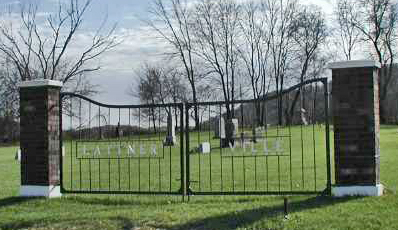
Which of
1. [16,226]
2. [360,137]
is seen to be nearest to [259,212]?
[360,137]

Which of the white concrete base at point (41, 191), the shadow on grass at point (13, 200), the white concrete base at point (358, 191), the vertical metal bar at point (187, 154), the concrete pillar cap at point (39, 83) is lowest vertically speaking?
the shadow on grass at point (13, 200)

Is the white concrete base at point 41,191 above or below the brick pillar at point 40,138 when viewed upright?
below

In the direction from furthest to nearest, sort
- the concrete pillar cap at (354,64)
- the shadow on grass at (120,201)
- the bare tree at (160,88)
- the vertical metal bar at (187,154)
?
the bare tree at (160,88) < the vertical metal bar at (187,154) < the shadow on grass at (120,201) < the concrete pillar cap at (354,64)

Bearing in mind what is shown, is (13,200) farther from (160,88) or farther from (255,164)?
(160,88)

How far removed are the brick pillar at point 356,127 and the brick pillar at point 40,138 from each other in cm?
477

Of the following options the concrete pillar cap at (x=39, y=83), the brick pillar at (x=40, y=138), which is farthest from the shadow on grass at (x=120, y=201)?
the concrete pillar cap at (x=39, y=83)

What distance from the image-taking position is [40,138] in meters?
9.78

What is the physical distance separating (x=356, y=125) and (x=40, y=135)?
5.24m

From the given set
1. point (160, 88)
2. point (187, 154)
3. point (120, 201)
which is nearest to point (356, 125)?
point (187, 154)

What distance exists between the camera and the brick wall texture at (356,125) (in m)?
8.13

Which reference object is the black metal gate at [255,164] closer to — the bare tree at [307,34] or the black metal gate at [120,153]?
the black metal gate at [120,153]

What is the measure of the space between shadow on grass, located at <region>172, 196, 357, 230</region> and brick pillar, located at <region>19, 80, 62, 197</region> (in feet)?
11.4

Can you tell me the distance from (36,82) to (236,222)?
4586 millimetres

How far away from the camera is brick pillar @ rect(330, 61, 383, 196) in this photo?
8.13 m
